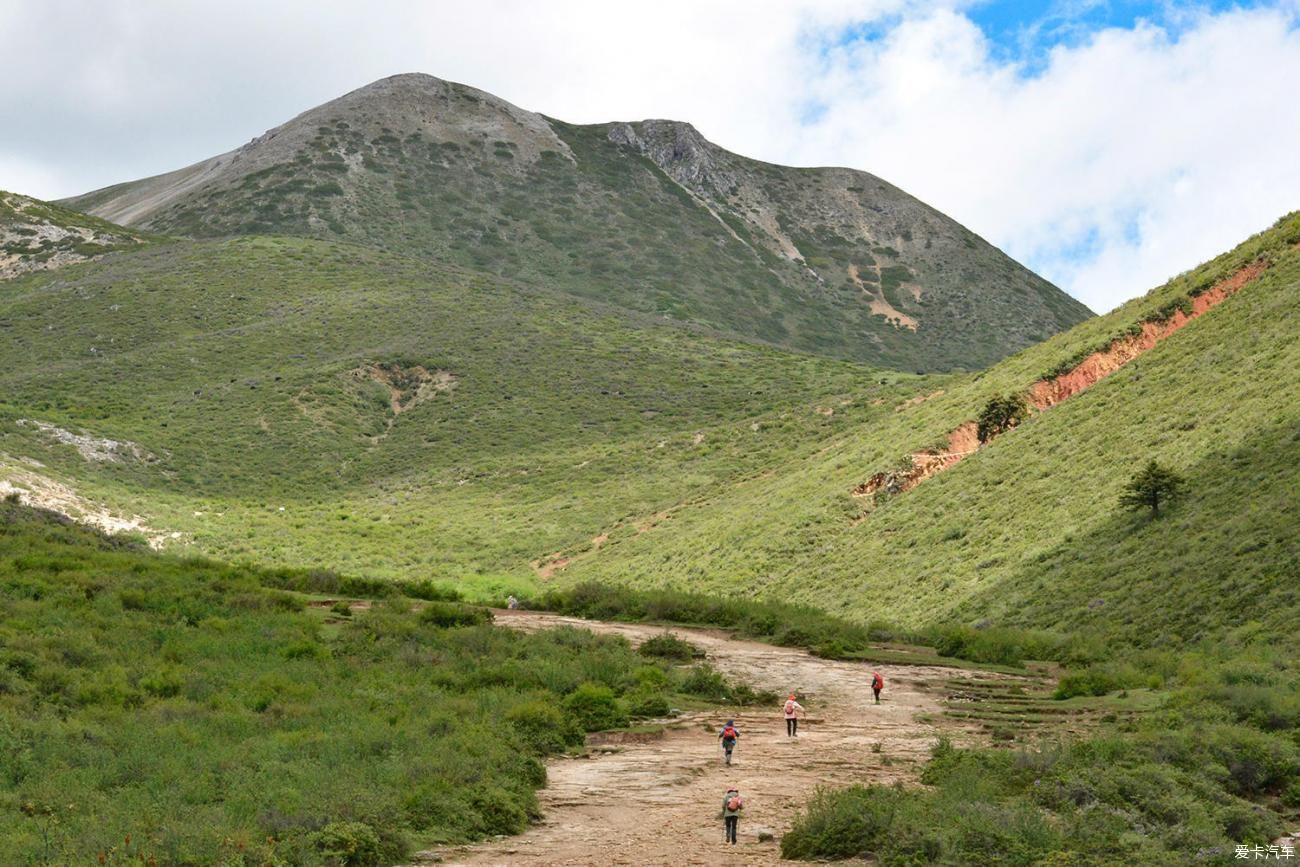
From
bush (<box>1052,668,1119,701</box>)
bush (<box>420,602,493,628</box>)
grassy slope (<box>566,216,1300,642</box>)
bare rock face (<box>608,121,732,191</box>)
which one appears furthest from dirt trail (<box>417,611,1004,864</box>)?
bare rock face (<box>608,121,732,191</box>)

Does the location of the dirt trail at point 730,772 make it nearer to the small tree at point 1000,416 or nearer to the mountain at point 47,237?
the small tree at point 1000,416

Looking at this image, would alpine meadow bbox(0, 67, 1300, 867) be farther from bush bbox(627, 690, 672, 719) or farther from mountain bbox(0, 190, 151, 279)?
mountain bbox(0, 190, 151, 279)

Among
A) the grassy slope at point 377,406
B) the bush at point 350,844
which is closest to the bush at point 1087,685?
the bush at point 350,844

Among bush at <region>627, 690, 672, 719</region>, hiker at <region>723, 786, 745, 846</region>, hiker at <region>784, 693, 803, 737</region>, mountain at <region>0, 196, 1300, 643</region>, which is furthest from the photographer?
mountain at <region>0, 196, 1300, 643</region>

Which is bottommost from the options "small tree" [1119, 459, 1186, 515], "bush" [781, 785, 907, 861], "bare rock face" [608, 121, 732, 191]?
"bush" [781, 785, 907, 861]

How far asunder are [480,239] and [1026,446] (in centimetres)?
10836

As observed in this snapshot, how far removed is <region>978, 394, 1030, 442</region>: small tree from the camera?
51.2 meters

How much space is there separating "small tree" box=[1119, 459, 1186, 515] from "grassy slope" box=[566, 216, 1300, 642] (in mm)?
576

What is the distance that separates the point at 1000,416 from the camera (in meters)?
51.4

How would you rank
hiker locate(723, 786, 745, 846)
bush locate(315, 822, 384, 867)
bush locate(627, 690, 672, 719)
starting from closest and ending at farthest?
bush locate(315, 822, 384, 867) → hiker locate(723, 786, 745, 846) → bush locate(627, 690, 672, 719)

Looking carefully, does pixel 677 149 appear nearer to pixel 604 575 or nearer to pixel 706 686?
pixel 604 575

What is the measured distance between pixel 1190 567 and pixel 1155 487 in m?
4.71

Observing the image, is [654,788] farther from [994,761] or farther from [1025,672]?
[1025,672]

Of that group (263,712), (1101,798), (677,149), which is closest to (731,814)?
(1101,798)
